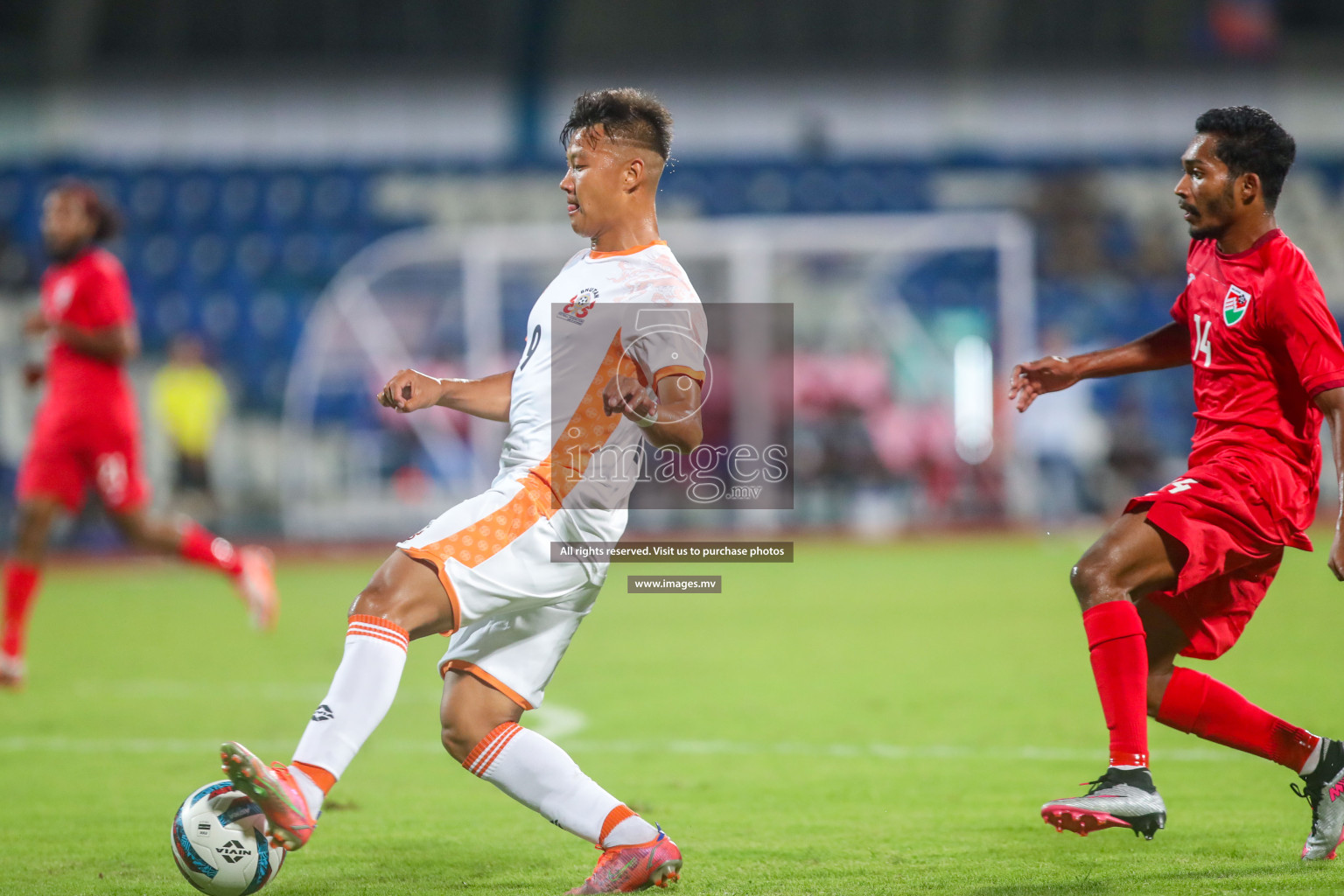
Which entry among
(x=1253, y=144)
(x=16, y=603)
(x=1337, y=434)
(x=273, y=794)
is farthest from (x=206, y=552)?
(x=1337, y=434)

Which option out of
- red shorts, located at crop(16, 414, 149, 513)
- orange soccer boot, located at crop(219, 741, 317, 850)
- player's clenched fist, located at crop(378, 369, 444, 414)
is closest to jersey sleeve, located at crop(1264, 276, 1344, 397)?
player's clenched fist, located at crop(378, 369, 444, 414)

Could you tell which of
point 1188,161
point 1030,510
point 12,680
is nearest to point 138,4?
point 1030,510

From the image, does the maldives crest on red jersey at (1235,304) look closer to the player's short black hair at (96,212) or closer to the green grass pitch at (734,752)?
the green grass pitch at (734,752)

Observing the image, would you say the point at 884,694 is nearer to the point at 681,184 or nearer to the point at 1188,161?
the point at 1188,161

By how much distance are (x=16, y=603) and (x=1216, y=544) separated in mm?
6082

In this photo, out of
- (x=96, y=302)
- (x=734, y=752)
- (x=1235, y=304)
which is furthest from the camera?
(x=96, y=302)

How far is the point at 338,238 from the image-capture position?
2027 centimetres

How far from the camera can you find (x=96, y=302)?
7469mm

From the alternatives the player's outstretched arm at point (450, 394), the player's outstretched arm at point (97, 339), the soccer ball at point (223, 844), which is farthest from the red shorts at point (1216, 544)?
the player's outstretched arm at point (97, 339)

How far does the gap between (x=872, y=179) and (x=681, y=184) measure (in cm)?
290

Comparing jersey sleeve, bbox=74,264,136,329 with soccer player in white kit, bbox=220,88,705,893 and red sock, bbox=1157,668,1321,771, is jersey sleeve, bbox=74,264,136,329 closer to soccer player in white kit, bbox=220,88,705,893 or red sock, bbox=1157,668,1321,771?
soccer player in white kit, bbox=220,88,705,893

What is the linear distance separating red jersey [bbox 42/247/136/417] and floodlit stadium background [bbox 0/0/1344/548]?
8.81 metres

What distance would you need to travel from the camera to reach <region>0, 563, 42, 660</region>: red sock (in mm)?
7336

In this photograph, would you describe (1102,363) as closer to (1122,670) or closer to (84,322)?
(1122,670)
